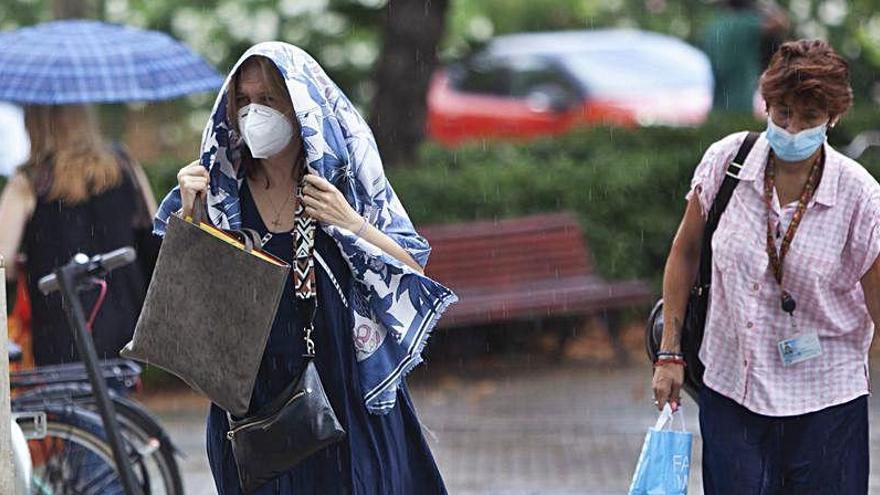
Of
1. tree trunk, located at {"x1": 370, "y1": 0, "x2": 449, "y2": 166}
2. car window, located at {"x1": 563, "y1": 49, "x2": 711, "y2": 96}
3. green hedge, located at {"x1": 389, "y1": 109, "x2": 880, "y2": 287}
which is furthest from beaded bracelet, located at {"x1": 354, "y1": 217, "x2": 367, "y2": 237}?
car window, located at {"x1": 563, "y1": 49, "x2": 711, "y2": 96}

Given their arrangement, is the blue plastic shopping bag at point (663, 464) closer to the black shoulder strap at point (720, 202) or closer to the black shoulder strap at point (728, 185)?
the black shoulder strap at point (720, 202)

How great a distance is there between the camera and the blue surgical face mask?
181 inches

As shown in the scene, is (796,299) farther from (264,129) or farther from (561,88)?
(561,88)

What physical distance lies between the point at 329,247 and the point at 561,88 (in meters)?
14.0

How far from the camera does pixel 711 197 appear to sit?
4.80 meters

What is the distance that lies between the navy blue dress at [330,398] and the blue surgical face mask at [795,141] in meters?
1.14

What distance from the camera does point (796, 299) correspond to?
464cm

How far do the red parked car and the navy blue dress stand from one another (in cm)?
1256

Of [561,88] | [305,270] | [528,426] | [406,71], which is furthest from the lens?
[561,88]

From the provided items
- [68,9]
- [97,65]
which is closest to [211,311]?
[97,65]

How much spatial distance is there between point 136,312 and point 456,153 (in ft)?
20.6

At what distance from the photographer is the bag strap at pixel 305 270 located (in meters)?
4.38

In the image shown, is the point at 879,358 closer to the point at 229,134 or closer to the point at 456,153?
the point at 456,153

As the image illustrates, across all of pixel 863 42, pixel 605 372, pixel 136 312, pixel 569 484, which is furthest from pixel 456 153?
pixel 863 42
